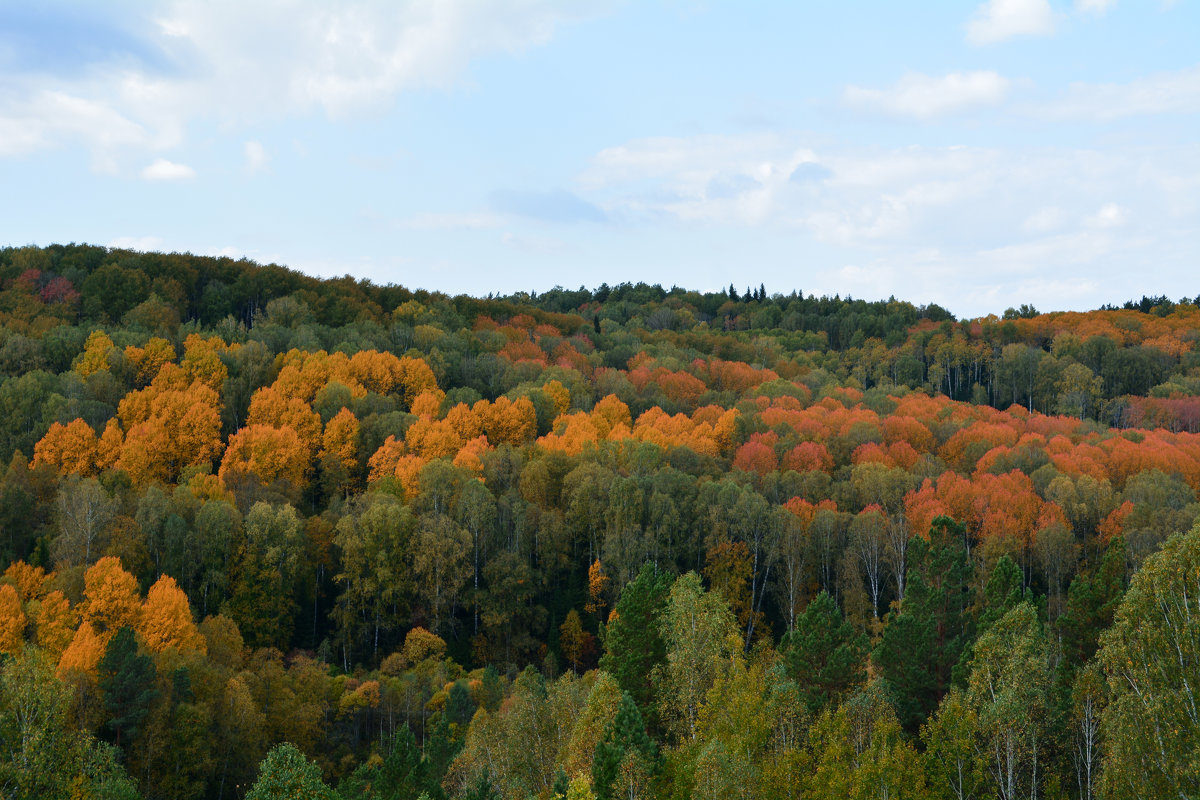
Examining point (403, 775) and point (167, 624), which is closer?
point (403, 775)

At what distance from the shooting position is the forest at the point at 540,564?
4391 centimetres

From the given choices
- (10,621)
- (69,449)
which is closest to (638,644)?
(10,621)

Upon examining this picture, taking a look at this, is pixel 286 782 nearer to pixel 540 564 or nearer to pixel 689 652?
pixel 689 652

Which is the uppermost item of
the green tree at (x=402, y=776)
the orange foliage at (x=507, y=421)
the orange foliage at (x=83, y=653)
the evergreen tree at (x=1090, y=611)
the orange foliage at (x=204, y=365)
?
the orange foliage at (x=204, y=365)

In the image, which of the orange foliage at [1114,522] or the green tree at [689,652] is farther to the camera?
the orange foliage at [1114,522]

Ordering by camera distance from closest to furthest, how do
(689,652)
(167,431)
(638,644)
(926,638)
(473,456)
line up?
(689,652) → (926,638) → (638,644) → (473,456) → (167,431)

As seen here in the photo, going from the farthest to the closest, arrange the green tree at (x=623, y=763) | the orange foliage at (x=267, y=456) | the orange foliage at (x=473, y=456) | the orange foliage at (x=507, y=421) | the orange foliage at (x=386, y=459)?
the orange foliage at (x=507, y=421) < the orange foliage at (x=386, y=459) < the orange foliage at (x=473, y=456) < the orange foliage at (x=267, y=456) < the green tree at (x=623, y=763)

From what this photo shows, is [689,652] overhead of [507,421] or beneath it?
beneath

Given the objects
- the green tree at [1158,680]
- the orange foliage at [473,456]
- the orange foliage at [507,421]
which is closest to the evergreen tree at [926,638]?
the green tree at [1158,680]

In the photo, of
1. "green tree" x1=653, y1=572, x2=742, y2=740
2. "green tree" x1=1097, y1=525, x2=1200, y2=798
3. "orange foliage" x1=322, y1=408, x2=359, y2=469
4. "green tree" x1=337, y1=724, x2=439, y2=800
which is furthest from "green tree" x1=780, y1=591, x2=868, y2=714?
"orange foliage" x1=322, y1=408, x2=359, y2=469

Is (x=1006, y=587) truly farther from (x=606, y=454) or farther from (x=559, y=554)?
(x=606, y=454)

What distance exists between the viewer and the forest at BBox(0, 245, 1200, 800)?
144 ft

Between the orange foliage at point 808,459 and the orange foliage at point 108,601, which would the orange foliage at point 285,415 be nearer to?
the orange foliage at point 108,601

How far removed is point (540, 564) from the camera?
100875 millimetres
